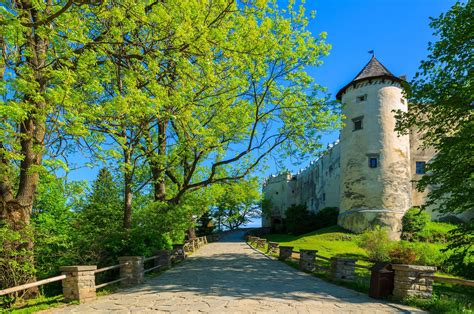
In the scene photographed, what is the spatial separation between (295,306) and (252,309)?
1.13m

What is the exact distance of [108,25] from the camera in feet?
32.2

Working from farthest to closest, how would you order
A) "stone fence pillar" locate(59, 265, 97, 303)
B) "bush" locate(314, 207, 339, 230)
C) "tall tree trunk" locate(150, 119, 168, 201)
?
"bush" locate(314, 207, 339, 230) < "tall tree trunk" locate(150, 119, 168, 201) < "stone fence pillar" locate(59, 265, 97, 303)

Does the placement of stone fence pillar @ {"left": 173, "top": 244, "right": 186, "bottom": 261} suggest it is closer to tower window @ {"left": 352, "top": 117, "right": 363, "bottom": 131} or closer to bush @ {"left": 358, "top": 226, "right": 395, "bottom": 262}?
bush @ {"left": 358, "top": 226, "right": 395, "bottom": 262}

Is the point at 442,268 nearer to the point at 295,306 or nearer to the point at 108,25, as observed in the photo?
the point at 295,306

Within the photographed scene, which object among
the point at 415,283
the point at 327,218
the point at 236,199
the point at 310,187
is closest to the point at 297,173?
the point at 310,187

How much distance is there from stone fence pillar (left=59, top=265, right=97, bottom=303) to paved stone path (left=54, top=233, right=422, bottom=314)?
0.36 metres

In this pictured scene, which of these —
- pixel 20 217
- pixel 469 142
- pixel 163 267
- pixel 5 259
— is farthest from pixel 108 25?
pixel 469 142

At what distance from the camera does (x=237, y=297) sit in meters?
9.12

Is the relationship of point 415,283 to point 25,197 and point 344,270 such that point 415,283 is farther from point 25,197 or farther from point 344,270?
point 25,197

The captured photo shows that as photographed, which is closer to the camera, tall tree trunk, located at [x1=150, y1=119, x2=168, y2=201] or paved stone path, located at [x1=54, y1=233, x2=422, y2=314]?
paved stone path, located at [x1=54, y1=233, x2=422, y2=314]

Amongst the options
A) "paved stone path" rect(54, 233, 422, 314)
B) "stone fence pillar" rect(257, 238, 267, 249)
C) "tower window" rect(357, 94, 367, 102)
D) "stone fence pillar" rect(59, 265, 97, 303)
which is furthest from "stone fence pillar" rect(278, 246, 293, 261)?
"tower window" rect(357, 94, 367, 102)

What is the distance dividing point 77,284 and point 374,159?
29457mm

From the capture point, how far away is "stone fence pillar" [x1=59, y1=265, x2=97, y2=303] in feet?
28.8

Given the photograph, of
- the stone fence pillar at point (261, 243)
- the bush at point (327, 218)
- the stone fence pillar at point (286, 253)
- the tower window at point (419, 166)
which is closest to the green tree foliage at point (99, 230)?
the stone fence pillar at point (286, 253)
